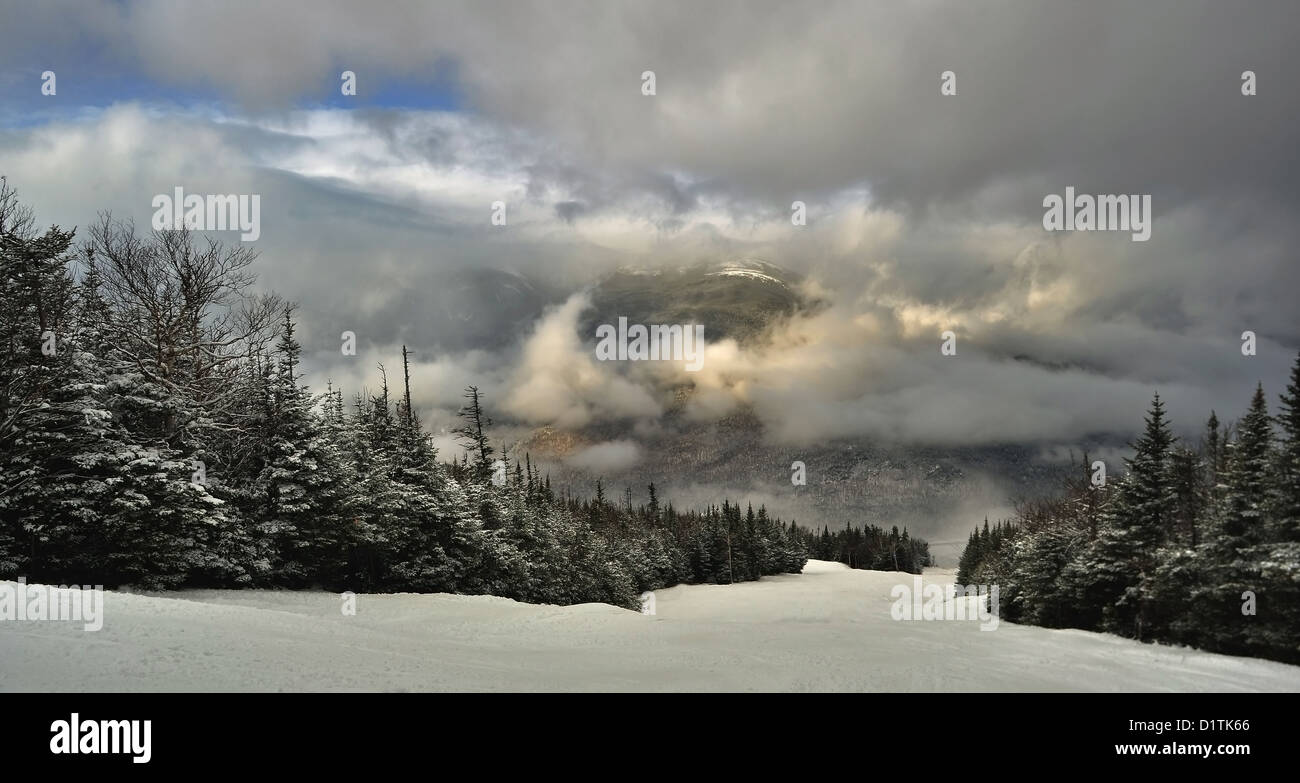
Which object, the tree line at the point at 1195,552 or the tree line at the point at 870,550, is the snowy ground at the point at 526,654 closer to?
the tree line at the point at 1195,552

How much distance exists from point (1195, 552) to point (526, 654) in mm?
24588

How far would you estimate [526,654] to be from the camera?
18.4 meters

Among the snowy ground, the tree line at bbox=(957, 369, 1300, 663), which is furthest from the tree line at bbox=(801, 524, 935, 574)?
the snowy ground

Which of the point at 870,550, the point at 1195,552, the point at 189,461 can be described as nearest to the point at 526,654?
the point at 189,461

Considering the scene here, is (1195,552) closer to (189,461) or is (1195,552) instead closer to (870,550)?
(189,461)

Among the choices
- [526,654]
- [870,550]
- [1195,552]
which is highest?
[1195,552]

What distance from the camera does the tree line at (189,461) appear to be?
72.7 feet

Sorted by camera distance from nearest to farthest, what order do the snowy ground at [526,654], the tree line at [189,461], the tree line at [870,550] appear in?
1. the snowy ground at [526,654]
2. the tree line at [189,461]
3. the tree line at [870,550]

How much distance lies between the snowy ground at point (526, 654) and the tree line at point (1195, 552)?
1652 mm

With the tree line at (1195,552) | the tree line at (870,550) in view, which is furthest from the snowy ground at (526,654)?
the tree line at (870,550)

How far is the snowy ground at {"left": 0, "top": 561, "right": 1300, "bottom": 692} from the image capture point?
1224 centimetres

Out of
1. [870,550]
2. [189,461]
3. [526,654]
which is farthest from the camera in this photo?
[870,550]

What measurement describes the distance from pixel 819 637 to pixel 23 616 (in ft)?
74.4
